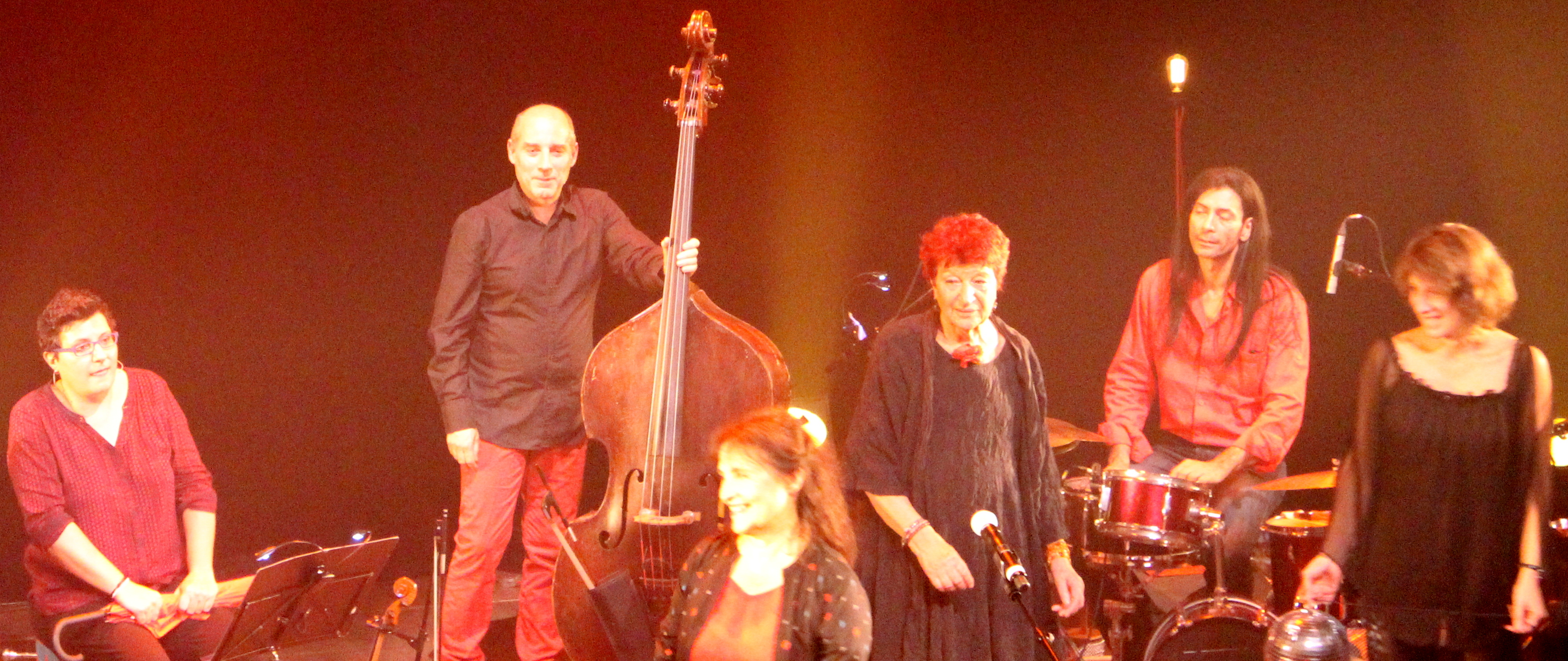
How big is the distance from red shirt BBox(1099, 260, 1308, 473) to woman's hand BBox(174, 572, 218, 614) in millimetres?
2521

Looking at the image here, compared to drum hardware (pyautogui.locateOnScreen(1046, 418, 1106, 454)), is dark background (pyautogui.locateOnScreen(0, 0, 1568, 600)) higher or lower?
higher

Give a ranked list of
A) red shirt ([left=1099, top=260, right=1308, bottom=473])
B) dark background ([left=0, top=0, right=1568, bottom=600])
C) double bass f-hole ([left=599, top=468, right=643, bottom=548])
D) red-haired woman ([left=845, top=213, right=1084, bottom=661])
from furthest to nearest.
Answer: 1. dark background ([left=0, top=0, right=1568, bottom=600])
2. red shirt ([left=1099, top=260, right=1308, bottom=473])
3. double bass f-hole ([left=599, top=468, right=643, bottom=548])
4. red-haired woman ([left=845, top=213, right=1084, bottom=661])

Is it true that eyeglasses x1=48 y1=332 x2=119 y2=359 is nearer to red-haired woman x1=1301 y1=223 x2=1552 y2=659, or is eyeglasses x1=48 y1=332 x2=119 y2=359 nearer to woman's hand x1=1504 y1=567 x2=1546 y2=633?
red-haired woman x1=1301 y1=223 x2=1552 y2=659

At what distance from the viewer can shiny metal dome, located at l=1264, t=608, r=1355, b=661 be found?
3.19 meters

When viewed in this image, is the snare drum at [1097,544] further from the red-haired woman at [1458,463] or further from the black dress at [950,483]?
the red-haired woman at [1458,463]

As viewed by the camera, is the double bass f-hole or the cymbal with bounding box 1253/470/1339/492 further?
the cymbal with bounding box 1253/470/1339/492

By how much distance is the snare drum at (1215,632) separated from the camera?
349 cm

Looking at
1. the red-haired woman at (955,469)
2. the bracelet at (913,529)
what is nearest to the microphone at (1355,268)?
the red-haired woman at (955,469)

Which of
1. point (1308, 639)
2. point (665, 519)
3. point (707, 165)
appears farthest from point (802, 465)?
point (707, 165)

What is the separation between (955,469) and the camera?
285 cm

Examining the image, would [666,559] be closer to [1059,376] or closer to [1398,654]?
[1398,654]

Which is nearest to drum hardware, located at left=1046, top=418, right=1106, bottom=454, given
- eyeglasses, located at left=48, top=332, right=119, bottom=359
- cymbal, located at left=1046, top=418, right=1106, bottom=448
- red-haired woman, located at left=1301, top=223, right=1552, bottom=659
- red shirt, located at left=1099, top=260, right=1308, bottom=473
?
cymbal, located at left=1046, top=418, right=1106, bottom=448

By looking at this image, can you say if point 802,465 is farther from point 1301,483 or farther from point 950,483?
point 1301,483

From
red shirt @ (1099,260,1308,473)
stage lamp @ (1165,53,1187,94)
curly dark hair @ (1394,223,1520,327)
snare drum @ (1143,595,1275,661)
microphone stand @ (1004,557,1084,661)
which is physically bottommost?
snare drum @ (1143,595,1275,661)
